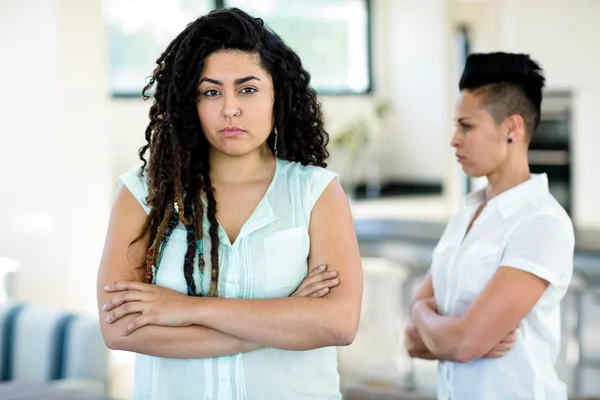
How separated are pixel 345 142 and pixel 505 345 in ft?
15.9

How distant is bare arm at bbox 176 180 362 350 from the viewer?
1554 mm

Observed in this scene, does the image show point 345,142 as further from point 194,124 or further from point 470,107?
point 194,124

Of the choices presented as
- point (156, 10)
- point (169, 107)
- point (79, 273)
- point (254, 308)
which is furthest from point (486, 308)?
point (156, 10)

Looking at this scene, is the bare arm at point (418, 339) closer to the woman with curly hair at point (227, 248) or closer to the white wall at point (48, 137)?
the woman with curly hair at point (227, 248)

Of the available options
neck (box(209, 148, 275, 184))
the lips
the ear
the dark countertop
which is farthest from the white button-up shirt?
the dark countertop

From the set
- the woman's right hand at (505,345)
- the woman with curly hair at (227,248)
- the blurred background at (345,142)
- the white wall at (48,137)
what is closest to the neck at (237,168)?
the woman with curly hair at (227,248)

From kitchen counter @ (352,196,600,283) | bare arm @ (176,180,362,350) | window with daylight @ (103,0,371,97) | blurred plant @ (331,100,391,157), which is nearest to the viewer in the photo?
bare arm @ (176,180,362,350)

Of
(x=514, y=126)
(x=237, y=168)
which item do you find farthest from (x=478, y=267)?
(x=237, y=168)

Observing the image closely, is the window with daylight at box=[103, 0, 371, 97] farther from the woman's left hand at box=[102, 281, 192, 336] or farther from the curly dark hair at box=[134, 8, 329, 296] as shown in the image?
the woman's left hand at box=[102, 281, 192, 336]

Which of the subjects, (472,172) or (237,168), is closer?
(237,168)

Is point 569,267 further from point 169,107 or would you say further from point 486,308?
point 169,107

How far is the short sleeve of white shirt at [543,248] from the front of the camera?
69.5 inches

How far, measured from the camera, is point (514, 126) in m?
1.90

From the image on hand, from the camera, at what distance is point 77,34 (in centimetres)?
449
